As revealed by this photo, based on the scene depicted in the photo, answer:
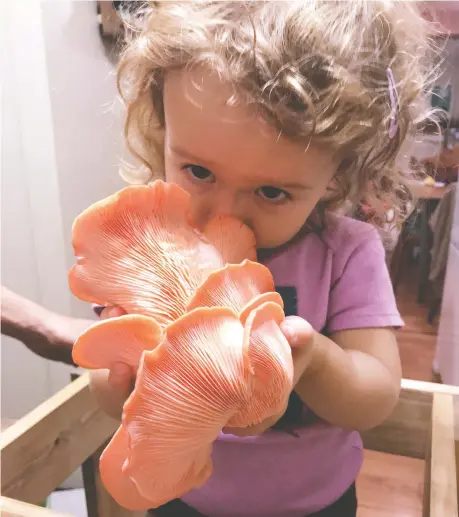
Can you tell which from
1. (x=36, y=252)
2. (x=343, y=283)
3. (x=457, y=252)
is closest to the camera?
(x=343, y=283)

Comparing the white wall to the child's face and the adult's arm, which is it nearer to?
the adult's arm

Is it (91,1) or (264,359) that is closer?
(264,359)

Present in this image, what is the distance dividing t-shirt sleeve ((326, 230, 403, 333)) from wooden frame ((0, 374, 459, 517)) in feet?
0.43

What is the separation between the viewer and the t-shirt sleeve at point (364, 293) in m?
0.45

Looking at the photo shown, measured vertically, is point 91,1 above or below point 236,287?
above

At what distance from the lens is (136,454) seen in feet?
0.81

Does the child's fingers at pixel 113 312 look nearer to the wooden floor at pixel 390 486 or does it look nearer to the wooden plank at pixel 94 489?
the wooden plank at pixel 94 489

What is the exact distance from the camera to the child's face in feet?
1.13

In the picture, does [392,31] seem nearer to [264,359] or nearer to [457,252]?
[264,359]

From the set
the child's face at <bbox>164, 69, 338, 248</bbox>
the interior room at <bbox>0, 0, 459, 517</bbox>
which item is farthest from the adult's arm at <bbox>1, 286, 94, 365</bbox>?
the child's face at <bbox>164, 69, 338, 248</bbox>

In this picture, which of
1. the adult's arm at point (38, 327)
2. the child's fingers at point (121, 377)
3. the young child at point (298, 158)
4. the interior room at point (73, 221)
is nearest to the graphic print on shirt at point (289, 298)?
the young child at point (298, 158)

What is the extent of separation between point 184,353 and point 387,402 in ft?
0.74

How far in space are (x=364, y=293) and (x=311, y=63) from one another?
0.68ft

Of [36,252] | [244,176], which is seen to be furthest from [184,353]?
[36,252]
